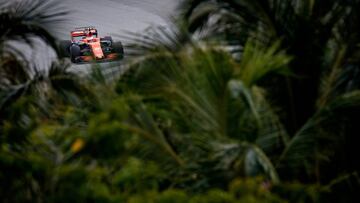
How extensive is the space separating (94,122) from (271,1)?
1.53 meters

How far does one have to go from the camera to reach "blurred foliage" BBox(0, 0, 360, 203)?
3031mm

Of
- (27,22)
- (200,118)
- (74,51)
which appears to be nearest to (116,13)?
(74,51)

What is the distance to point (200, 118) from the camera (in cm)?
360

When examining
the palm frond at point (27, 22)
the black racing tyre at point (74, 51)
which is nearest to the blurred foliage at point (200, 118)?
the palm frond at point (27, 22)

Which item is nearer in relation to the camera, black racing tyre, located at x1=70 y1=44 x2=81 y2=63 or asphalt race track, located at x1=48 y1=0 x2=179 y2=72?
black racing tyre, located at x1=70 y1=44 x2=81 y2=63

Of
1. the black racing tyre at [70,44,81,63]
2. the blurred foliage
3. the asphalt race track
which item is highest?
the blurred foliage

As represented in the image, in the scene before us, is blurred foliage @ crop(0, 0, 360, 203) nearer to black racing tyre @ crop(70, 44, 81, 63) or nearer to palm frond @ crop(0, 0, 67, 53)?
palm frond @ crop(0, 0, 67, 53)

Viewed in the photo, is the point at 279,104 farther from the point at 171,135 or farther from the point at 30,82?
the point at 30,82

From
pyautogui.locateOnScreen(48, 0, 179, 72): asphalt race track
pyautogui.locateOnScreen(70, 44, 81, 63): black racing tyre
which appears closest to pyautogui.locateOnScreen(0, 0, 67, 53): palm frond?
pyautogui.locateOnScreen(70, 44, 81, 63): black racing tyre

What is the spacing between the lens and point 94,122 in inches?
120

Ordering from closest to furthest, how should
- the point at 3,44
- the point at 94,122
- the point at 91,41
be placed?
the point at 94,122
the point at 3,44
the point at 91,41

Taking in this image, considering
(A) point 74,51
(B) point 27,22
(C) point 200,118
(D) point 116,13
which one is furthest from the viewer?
(D) point 116,13

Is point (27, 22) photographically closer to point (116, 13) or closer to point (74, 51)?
point (74, 51)

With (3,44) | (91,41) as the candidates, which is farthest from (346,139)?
(91,41)
